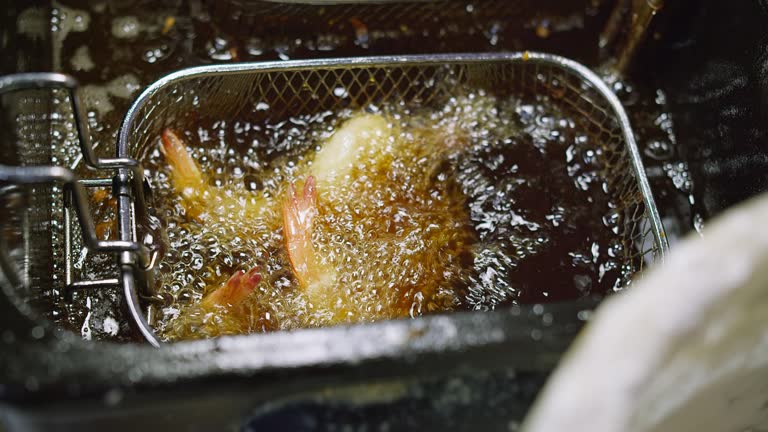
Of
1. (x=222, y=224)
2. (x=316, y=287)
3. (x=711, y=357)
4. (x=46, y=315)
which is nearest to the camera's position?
(x=711, y=357)

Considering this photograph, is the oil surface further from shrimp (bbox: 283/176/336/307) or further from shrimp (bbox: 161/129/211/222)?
shrimp (bbox: 283/176/336/307)

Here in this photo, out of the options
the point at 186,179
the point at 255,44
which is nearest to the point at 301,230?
the point at 186,179

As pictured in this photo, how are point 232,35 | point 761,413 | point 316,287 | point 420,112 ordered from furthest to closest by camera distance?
point 232,35
point 420,112
point 316,287
point 761,413

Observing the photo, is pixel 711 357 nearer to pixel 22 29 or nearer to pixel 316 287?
pixel 316 287

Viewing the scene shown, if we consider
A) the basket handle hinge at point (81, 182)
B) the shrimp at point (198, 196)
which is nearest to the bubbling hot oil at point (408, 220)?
the shrimp at point (198, 196)

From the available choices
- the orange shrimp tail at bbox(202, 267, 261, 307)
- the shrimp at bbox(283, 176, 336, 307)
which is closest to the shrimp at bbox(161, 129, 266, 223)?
the shrimp at bbox(283, 176, 336, 307)

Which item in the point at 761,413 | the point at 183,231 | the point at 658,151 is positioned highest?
the point at 658,151

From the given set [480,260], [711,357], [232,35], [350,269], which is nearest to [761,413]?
[711,357]
